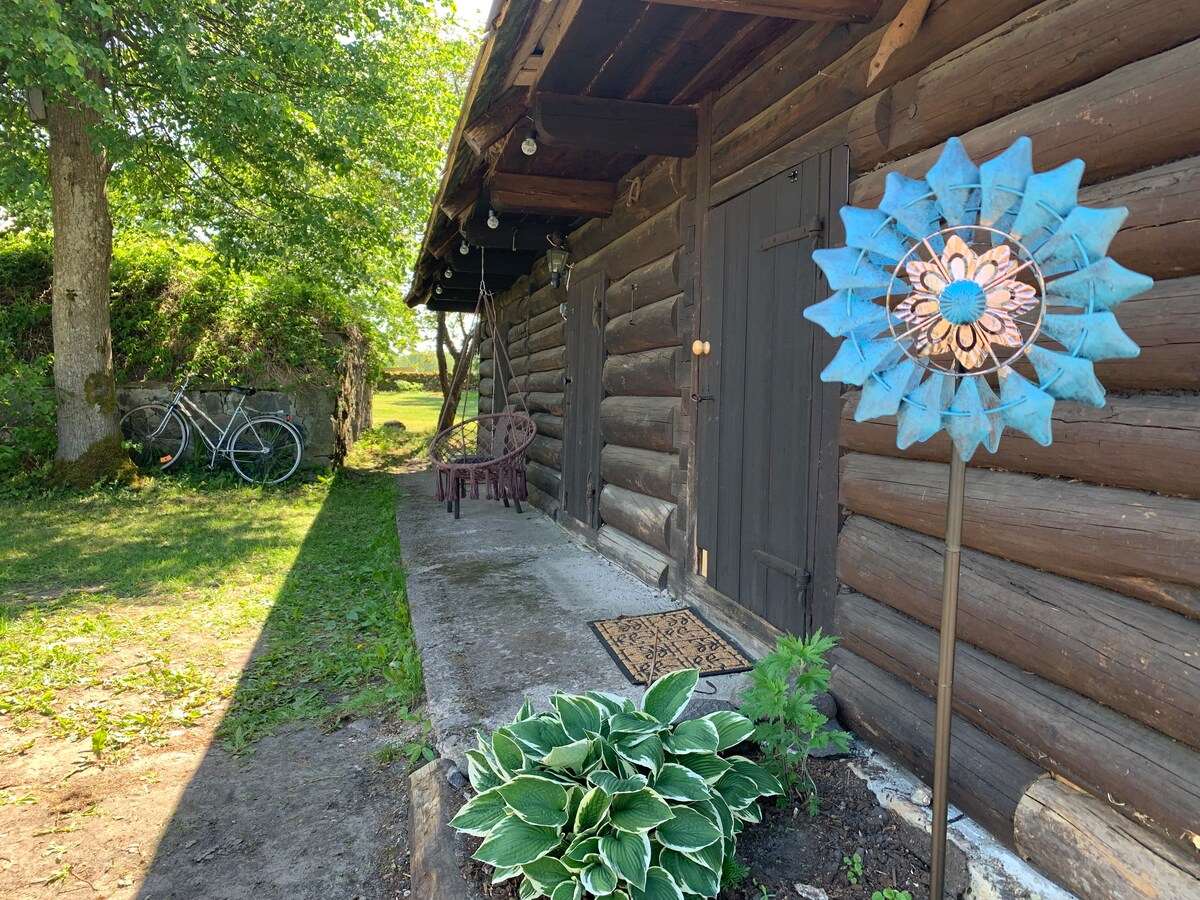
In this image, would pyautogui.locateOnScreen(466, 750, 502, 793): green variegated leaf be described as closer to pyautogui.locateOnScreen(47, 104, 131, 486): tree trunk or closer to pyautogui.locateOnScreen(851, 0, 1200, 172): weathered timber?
pyautogui.locateOnScreen(851, 0, 1200, 172): weathered timber

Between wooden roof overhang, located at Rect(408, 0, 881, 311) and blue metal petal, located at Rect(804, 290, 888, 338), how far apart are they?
128 cm

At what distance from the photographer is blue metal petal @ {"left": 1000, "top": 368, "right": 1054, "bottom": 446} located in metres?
1.18

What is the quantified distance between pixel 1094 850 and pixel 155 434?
365 inches

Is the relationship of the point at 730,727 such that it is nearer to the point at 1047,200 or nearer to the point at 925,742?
the point at 925,742

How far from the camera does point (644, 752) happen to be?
5.50 feet

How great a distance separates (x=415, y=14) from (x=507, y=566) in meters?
8.22

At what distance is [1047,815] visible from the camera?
155 cm

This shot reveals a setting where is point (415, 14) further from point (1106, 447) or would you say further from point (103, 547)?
point (1106, 447)


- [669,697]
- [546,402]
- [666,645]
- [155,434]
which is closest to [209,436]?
[155,434]

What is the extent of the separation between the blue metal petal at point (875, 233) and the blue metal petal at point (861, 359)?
0.16m

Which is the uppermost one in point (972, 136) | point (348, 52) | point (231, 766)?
point (348, 52)

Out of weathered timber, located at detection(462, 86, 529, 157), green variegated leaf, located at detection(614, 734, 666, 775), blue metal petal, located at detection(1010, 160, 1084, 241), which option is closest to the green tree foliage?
weathered timber, located at detection(462, 86, 529, 157)

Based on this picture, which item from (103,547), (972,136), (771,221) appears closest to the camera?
(972,136)

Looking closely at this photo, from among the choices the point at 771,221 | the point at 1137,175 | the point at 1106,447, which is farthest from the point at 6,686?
the point at 1137,175
